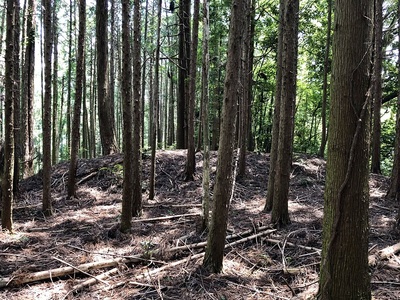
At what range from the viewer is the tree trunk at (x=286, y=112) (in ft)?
21.1

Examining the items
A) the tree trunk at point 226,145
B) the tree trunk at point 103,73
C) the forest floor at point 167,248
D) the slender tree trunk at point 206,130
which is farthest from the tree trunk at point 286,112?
the tree trunk at point 103,73

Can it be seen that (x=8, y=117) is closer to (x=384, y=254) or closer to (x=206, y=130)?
(x=206, y=130)

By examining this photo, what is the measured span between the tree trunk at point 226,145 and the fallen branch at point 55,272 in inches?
52.8

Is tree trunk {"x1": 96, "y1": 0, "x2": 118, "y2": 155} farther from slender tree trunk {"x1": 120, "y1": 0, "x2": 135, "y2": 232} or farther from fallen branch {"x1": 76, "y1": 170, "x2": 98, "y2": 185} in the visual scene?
slender tree trunk {"x1": 120, "y1": 0, "x2": 135, "y2": 232}

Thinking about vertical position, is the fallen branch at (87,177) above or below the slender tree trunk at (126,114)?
below

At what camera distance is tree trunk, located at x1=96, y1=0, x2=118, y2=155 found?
1193cm

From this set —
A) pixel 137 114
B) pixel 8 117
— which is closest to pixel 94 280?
pixel 8 117

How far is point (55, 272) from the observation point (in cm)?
464

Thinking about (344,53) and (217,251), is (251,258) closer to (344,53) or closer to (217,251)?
(217,251)

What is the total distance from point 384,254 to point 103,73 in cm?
1053

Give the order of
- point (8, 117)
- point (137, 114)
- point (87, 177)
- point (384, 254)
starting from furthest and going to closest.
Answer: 1. point (87, 177)
2. point (137, 114)
3. point (8, 117)
4. point (384, 254)

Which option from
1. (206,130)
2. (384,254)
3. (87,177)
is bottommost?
(384,254)

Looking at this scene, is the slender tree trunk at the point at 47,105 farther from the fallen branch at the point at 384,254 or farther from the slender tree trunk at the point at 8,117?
the fallen branch at the point at 384,254

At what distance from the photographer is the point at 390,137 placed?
15031 mm
